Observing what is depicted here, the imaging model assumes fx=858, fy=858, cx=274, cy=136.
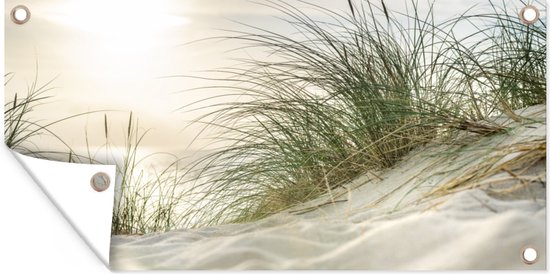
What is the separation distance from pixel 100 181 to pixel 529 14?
120 centimetres

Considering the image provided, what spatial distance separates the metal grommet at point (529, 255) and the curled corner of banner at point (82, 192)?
3.44ft

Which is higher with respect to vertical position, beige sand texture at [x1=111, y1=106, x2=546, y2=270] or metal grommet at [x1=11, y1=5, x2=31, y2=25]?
metal grommet at [x1=11, y1=5, x2=31, y2=25]

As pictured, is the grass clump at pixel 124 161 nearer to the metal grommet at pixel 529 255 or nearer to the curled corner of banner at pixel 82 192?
the curled corner of banner at pixel 82 192

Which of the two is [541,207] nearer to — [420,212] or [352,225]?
[420,212]

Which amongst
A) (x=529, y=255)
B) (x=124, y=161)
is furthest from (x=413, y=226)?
(x=124, y=161)

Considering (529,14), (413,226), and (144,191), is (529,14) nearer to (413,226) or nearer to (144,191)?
(413,226)

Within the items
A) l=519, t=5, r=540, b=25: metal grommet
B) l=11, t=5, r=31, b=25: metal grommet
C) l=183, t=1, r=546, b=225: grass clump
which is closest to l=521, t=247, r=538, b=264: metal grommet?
l=183, t=1, r=546, b=225: grass clump

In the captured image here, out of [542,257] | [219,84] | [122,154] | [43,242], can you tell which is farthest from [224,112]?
[542,257]

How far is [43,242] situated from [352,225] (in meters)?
0.80

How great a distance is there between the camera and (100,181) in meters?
2.22

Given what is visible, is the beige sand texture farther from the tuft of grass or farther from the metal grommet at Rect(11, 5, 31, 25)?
the metal grommet at Rect(11, 5, 31, 25)

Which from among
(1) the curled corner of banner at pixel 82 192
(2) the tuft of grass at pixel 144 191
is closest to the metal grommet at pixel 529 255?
(2) the tuft of grass at pixel 144 191

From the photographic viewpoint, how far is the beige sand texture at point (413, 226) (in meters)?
2.13

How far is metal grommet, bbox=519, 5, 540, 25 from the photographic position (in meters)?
2.25
